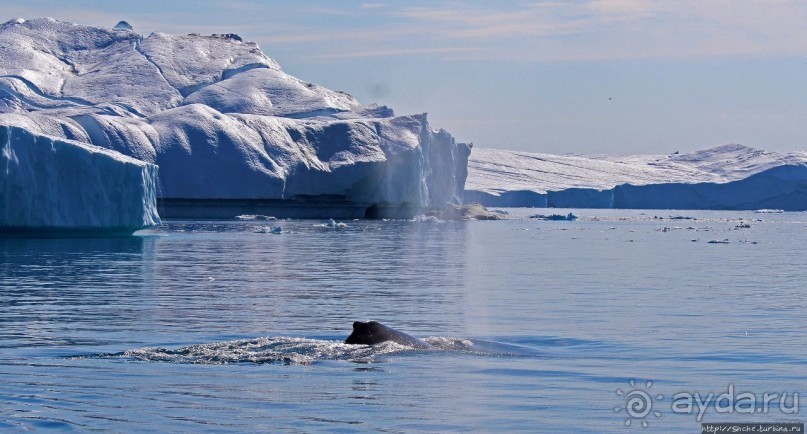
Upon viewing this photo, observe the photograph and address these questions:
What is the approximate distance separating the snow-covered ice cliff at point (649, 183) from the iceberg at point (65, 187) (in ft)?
167

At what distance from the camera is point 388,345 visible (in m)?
11.4

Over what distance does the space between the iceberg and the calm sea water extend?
4.98m

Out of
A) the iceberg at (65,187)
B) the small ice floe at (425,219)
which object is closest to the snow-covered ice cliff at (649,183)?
the small ice floe at (425,219)

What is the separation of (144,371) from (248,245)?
22.6 m

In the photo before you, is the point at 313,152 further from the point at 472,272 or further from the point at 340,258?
the point at 472,272

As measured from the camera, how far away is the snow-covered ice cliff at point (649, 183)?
8406 centimetres

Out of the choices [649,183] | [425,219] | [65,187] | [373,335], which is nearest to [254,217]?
[425,219]

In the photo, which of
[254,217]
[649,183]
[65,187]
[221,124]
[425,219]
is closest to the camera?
[65,187]

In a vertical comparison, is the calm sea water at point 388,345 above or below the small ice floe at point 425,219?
below

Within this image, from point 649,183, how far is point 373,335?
265 feet

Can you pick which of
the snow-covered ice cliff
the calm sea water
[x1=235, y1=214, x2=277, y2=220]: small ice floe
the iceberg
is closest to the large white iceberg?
[x1=235, y1=214, x2=277, y2=220]: small ice floe

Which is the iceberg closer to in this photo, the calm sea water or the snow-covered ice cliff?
the calm sea water

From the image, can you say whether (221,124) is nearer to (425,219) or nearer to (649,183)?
(425,219)

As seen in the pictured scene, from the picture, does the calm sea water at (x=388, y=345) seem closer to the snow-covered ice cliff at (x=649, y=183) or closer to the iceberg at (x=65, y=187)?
the iceberg at (x=65, y=187)
